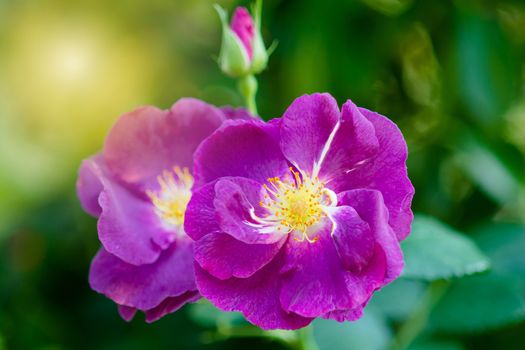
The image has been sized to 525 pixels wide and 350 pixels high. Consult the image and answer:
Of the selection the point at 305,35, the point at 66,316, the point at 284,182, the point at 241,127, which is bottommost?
the point at 66,316

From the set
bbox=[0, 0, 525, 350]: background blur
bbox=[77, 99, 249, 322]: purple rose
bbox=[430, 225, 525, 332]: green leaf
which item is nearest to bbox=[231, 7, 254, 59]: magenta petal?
bbox=[77, 99, 249, 322]: purple rose

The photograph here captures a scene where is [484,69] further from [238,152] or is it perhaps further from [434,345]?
[238,152]

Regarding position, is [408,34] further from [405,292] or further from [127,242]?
[127,242]

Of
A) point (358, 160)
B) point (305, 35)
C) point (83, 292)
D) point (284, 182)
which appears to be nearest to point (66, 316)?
point (83, 292)

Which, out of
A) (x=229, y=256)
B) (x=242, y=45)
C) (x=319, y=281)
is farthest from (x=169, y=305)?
(x=242, y=45)

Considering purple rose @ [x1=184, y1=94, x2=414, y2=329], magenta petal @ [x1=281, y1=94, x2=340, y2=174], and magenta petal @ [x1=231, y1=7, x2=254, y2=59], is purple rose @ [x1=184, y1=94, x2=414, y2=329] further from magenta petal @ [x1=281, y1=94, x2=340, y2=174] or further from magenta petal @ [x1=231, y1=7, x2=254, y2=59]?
magenta petal @ [x1=231, y1=7, x2=254, y2=59]

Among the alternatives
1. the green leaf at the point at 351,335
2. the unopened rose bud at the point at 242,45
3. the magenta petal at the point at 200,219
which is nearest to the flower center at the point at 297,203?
the magenta petal at the point at 200,219
